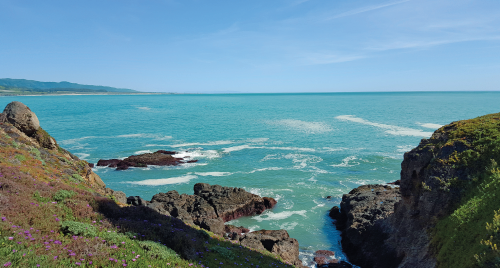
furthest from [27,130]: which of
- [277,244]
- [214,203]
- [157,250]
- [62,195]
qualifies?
[277,244]

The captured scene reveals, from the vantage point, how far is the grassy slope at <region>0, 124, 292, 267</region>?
8016mm

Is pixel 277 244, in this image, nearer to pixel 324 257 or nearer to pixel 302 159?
pixel 324 257

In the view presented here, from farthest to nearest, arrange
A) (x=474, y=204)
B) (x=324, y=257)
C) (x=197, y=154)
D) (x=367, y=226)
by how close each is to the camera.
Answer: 1. (x=197, y=154)
2. (x=367, y=226)
3. (x=324, y=257)
4. (x=474, y=204)

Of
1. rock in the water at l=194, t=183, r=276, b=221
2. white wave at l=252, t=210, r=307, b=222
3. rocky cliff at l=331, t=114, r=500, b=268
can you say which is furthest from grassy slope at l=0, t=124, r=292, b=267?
white wave at l=252, t=210, r=307, b=222

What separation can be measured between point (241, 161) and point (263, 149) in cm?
1006

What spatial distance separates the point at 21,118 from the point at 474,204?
1286 inches

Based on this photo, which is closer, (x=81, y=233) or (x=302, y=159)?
(x=81, y=233)

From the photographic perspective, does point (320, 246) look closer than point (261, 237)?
No

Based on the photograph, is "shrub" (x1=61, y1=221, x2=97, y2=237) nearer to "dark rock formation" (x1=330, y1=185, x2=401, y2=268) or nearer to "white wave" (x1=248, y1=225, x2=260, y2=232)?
"dark rock formation" (x1=330, y1=185, x2=401, y2=268)

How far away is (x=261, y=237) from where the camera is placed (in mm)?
21406

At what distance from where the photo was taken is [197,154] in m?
53.8

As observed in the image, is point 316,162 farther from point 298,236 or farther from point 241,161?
point 298,236

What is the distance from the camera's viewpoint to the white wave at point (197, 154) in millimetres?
51844

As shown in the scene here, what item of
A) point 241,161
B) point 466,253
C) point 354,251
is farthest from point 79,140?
point 466,253
